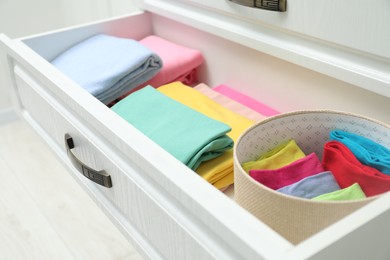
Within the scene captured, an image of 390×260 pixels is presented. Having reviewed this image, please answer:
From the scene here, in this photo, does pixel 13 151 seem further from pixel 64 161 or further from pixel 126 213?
pixel 126 213

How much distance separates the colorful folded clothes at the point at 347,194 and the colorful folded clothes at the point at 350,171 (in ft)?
0.06

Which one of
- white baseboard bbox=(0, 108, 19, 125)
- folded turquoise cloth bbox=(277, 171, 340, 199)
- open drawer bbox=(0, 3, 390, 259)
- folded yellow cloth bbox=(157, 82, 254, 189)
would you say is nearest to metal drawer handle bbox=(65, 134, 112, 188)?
open drawer bbox=(0, 3, 390, 259)

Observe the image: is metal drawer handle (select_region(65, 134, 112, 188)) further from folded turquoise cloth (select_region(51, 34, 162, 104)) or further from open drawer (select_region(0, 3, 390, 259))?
folded turquoise cloth (select_region(51, 34, 162, 104))

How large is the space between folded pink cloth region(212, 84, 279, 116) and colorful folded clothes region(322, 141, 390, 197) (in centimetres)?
23

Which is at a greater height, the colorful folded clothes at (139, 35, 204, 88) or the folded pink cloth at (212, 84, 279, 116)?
the colorful folded clothes at (139, 35, 204, 88)

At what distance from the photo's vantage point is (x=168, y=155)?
43cm

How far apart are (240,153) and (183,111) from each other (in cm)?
16

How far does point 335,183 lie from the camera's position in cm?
48

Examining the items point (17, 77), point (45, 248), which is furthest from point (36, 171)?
point (17, 77)

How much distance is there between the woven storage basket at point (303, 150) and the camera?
0.38 metres

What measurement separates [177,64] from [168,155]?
1.38ft

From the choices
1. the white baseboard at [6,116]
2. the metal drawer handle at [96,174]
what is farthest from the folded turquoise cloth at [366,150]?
the white baseboard at [6,116]

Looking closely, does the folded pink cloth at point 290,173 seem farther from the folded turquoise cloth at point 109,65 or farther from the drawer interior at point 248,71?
the folded turquoise cloth at point 109,65

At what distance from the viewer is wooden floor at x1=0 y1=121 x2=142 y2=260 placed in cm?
114
